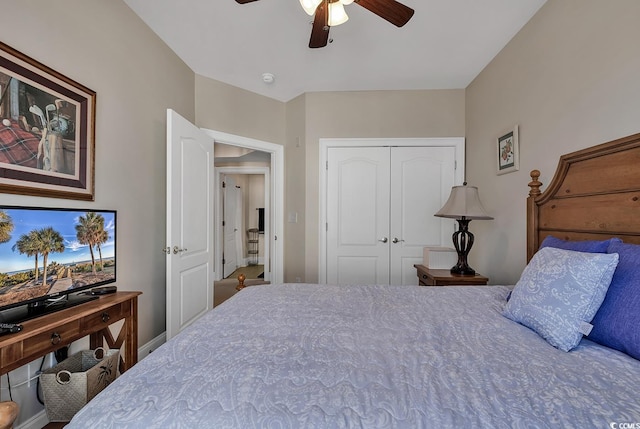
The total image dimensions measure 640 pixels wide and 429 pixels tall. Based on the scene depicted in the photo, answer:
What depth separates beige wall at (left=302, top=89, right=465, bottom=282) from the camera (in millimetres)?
3164

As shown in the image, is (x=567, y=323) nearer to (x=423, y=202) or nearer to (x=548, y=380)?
(x=548, y=380)

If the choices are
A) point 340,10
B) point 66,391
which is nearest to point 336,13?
point 340,10

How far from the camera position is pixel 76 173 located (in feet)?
5.41

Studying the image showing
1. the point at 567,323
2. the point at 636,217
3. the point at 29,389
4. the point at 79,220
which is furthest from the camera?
the point at 79,220

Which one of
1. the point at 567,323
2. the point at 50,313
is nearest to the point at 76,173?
the point at 50,313

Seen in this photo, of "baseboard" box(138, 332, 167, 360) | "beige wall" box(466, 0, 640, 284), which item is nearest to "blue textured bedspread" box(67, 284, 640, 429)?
"beige wall" box(466, 0, 640, 284)

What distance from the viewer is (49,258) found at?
1419mm

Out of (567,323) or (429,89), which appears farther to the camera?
(429,89)

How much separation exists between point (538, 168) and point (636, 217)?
32.8 inches

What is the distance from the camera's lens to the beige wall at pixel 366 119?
3164mm

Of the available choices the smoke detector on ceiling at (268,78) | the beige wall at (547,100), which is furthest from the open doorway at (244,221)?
the beige wall at (547,100)

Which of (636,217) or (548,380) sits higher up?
(636,217)

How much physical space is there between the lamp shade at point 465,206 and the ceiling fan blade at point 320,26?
1610 millimetres

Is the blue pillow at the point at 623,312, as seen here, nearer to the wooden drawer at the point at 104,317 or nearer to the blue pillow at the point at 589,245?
the blue pillow at the point at 589,245
